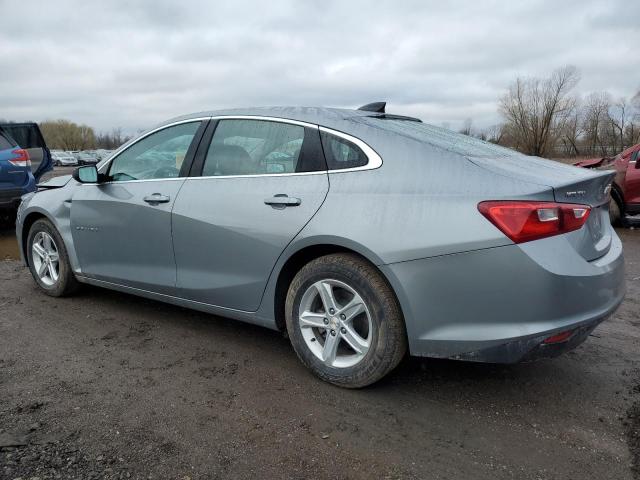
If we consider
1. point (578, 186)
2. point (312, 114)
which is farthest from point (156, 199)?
point (578, 186)

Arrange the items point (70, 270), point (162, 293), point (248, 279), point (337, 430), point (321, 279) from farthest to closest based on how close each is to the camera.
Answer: point (70, 270) → point (162, 293) → point (248, 279) → point (321, 279) → point (337, 430)

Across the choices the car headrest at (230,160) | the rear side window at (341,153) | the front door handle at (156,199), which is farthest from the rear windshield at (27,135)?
the rear side window at (341,153)

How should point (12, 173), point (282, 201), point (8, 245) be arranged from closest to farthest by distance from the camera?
point (282, 201)
point (8, 245)
point (12, 173)

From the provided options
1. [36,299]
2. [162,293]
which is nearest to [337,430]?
[162,293]

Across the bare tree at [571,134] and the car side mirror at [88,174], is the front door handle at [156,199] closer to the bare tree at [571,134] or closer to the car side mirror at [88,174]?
the car side mirror at [88,174]

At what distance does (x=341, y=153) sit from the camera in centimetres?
303

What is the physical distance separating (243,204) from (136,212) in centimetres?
103

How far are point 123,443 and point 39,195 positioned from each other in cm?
315

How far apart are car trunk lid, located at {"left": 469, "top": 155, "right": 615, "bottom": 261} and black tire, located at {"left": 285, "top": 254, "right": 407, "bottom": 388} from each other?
80cm

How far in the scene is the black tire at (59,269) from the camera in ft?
15.1

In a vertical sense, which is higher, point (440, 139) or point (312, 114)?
point (312, 114)

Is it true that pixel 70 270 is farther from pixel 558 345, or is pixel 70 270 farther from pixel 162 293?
pixel 558 345

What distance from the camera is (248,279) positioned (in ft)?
10.8

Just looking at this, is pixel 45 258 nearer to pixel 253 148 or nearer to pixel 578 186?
pixel 253 148
